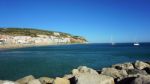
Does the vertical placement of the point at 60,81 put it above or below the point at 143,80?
below

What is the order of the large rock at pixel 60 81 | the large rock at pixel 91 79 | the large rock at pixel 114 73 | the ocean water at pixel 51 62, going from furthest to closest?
the ocean water at pixel 51 62 < the large rock at pixel 114 73 < the large rock at pixel 60 81 < the large rock at pixel 91 79

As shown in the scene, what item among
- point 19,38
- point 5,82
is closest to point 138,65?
point 5,82

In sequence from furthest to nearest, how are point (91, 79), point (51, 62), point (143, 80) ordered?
point (51, 62) → point (91, 79) → point (143, 80)

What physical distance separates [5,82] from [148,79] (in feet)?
27.0

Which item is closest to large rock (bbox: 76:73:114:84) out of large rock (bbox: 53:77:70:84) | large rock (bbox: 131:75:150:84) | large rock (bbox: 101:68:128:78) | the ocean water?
large rock (bbox: 53:77:70:84)

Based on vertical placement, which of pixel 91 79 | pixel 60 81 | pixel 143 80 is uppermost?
pixel 143 80

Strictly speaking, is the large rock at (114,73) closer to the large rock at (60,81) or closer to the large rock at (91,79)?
the large rock at (60,81)

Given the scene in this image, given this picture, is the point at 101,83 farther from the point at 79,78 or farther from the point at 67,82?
the point at 67,82

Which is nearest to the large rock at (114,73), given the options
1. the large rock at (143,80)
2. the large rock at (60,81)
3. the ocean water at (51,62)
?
the large rock at (60,81)

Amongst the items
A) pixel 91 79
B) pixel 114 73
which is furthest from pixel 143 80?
pixel 114 73

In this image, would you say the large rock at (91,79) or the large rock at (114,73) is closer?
the large rock at (91,79)

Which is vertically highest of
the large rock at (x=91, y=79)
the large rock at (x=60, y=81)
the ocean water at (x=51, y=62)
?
the large rock at (x=91, y=79)

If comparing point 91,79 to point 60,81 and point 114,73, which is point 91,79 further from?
point 114,73

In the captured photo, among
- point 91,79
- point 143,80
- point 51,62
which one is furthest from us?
point 51,62
